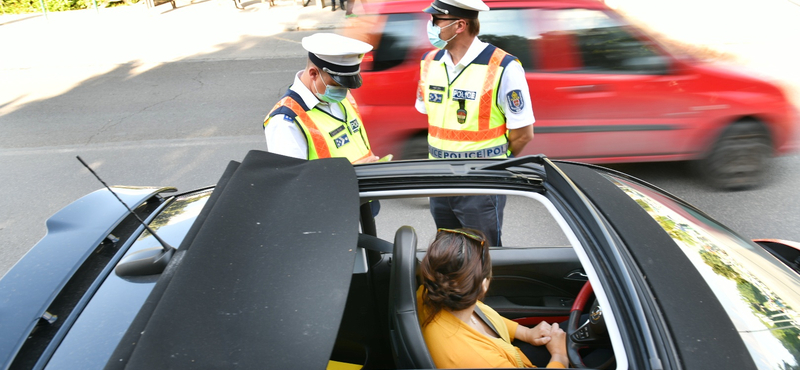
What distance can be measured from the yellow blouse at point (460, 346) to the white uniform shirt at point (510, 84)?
147cm

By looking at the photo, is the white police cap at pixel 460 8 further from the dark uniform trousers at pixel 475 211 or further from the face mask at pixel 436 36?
the dark uniform trousers at pixel 475 211

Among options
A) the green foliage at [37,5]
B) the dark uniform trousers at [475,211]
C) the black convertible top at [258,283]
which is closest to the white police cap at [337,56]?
the dark uniform trousers at [475,211]

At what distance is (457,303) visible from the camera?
1861 mm

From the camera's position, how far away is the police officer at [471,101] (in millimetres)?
3021

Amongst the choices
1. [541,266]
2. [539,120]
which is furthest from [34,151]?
[541,266]

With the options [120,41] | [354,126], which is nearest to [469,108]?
[354,126]

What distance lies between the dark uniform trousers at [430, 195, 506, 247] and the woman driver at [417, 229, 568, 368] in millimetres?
1007

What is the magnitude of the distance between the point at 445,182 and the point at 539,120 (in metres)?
2.49

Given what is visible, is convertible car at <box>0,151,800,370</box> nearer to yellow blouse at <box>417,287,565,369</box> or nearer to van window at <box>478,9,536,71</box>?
yellow blouse at <box>417,287,565,369</box>

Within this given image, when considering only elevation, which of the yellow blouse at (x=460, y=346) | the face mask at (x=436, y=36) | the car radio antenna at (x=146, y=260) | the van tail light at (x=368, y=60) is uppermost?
the face mask at (x=436, y=36)

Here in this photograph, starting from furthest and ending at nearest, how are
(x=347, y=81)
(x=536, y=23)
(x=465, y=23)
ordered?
(x=536, y=23), (x=465, y=23), (x=347, y=81)

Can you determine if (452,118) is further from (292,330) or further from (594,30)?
(292,330)

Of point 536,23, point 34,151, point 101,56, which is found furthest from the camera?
point 101,56

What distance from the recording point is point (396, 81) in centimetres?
427
